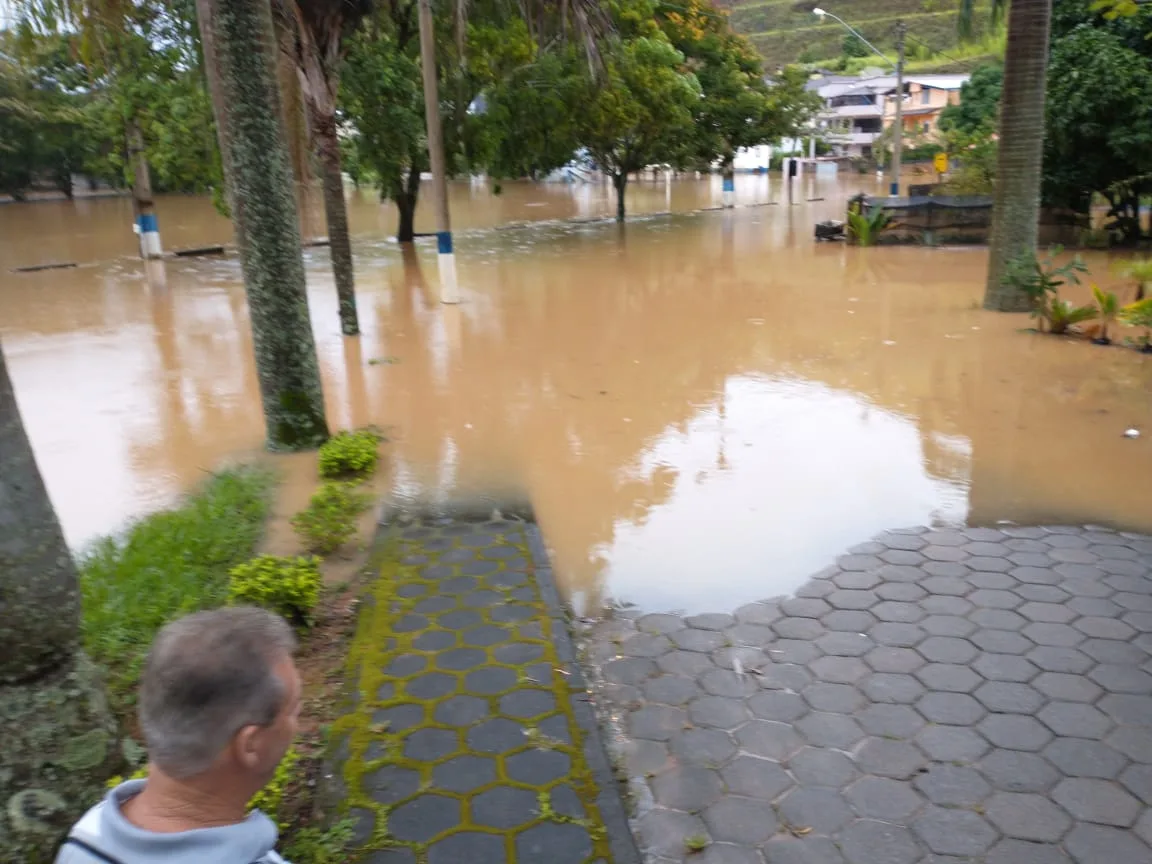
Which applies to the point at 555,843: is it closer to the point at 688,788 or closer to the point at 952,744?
the point at 688,788

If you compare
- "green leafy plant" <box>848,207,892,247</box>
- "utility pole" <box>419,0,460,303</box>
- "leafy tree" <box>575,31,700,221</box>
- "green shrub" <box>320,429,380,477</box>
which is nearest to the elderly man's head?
"green shrub" <box>320,429,380,477</box>

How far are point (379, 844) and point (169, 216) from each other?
33433 millimetres

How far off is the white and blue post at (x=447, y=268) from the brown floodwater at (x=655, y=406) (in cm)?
25

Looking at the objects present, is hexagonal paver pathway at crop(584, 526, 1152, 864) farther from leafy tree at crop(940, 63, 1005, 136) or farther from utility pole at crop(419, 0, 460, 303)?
leafy tree at crop(940, 63, 1005, 136)

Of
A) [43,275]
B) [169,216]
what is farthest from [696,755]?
[169,216]

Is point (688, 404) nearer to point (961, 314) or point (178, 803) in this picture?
point (961, 314)

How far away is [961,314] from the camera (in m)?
10.8

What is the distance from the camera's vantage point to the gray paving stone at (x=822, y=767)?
2918 millimetres

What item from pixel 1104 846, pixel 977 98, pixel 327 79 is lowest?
pixel 1104 846

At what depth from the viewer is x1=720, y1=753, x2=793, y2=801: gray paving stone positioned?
2.88m

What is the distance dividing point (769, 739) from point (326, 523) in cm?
266

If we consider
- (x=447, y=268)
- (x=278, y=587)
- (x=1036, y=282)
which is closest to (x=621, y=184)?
(x=447, y=268)

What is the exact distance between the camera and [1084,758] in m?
2.97

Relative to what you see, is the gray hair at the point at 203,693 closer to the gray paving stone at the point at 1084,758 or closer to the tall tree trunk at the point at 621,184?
the gray paving stone at the point at 1084,758
